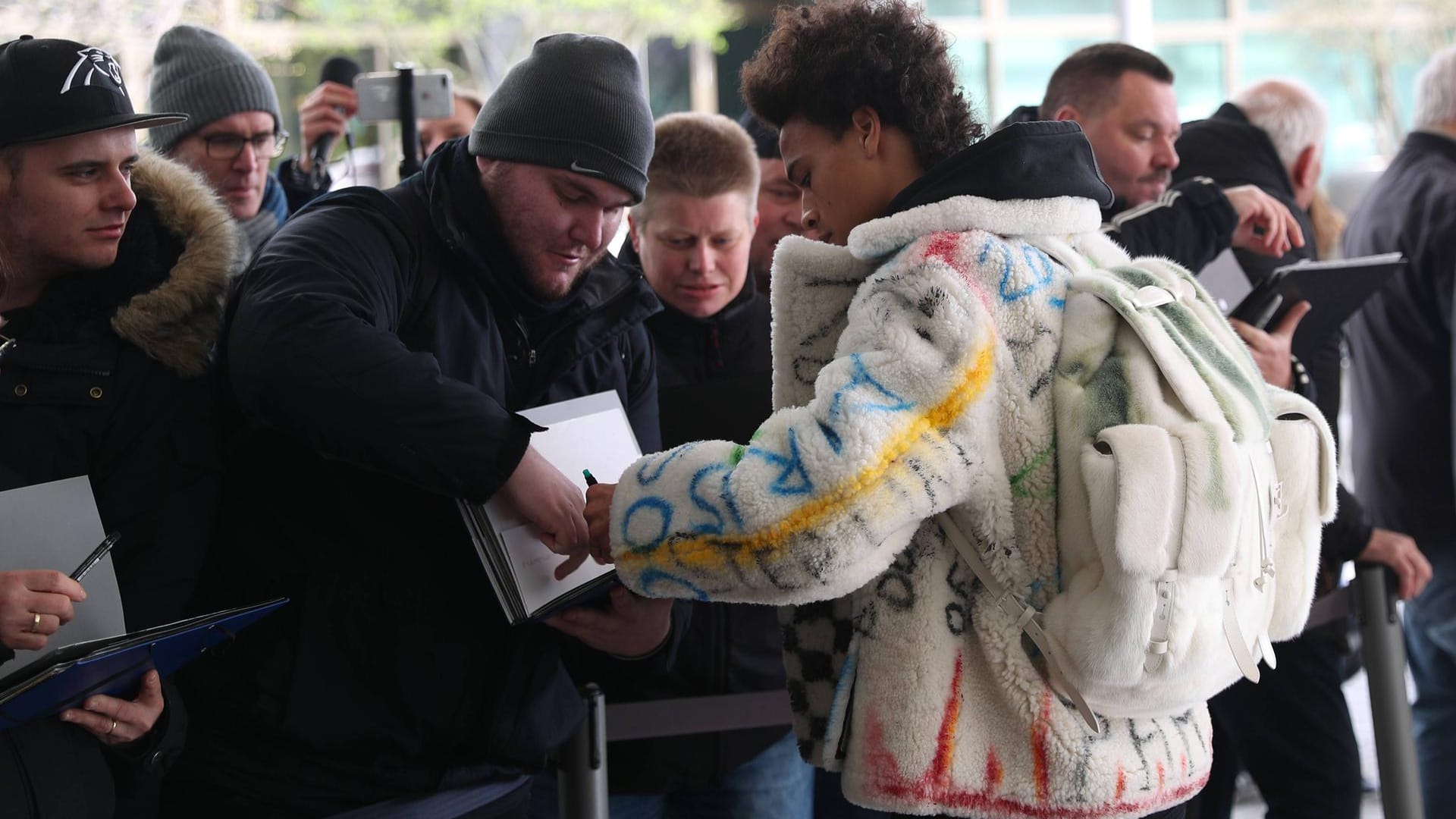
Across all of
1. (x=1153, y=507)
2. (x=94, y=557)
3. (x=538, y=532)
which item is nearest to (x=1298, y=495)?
(x=1153, y=507)

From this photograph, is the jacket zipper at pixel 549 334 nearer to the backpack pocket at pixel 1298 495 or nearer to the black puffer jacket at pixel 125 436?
the black puffer jacket at pixel 125 436

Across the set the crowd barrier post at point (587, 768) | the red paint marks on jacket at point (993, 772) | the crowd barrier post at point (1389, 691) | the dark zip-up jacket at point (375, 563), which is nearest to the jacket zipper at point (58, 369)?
the dark zip-up jacket at point (375, 563)

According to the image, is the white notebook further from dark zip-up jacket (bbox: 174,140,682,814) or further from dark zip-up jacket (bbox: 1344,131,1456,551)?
dark zip-up jacket (bbox: 1344,131,1456,551)

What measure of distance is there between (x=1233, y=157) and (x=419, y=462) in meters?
2.48

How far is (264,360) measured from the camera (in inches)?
61.5

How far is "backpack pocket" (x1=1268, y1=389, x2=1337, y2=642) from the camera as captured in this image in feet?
5.39

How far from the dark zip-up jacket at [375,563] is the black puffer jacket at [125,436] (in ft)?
0.19

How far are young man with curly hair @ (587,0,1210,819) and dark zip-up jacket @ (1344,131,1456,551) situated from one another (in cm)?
243

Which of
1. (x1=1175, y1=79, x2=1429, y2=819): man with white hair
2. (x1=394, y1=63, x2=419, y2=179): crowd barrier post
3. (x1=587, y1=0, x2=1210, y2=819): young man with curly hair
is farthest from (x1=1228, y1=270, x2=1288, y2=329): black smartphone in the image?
(x1=394, y1=63, x2=419, y2=179): crowd barrier post

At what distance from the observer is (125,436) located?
174 centimetres

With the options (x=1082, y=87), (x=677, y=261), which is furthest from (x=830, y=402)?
(x=1082, y=87)

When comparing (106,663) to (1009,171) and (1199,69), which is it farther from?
(1199,69)

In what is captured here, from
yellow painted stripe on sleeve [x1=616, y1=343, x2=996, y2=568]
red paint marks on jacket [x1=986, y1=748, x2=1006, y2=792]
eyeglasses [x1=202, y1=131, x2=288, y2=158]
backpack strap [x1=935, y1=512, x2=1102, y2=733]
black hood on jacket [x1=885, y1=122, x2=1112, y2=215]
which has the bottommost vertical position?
red paint marks on jacket [x1=986, y1=748, x2=1006, y2=792]

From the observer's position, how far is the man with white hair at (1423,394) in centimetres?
363
